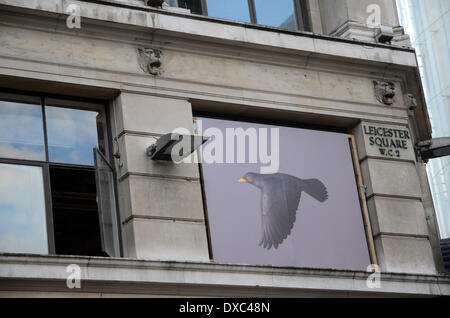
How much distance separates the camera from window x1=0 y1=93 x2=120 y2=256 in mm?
16781

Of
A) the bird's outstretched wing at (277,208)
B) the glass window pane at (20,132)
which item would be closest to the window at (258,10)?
the bird's outstretched wing at (277,208)

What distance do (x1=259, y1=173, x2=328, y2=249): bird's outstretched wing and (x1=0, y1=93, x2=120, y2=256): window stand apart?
2.79 meters

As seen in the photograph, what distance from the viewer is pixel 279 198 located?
752 inches

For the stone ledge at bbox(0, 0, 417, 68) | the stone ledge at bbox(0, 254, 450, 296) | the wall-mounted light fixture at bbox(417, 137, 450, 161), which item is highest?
the stone ledge at bbox(0, 0, 417, 68)

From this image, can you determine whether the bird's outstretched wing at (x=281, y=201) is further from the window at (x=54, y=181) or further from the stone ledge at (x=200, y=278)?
the window at (x=54, y=181)

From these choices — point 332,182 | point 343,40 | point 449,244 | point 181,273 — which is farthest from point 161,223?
point 449,244

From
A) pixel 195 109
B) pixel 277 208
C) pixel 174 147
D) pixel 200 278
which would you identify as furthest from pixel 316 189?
pixel 200 278

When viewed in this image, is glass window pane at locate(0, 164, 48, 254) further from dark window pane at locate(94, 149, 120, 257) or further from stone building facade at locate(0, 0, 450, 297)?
dark window pane at locate(94, 149, 120, 257)

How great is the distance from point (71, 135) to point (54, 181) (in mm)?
931

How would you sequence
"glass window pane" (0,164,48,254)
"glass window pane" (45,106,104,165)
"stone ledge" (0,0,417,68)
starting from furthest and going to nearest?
"stone ledge" (0,0,417,68), "glass window pane" (45,106,104,165), "glass window pane" (0,164,48,254)

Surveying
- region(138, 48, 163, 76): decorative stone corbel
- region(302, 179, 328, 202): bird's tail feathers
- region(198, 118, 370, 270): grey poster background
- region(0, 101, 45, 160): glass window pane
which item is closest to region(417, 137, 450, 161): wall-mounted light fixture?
region(198, 118, 370, 270): grey poster background

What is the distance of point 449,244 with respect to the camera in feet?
86.1
